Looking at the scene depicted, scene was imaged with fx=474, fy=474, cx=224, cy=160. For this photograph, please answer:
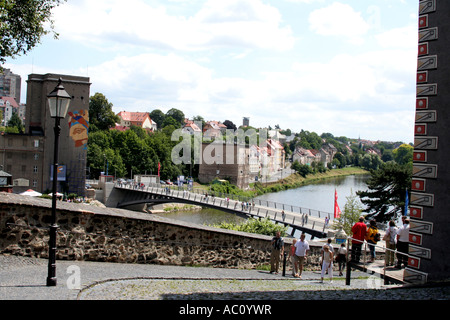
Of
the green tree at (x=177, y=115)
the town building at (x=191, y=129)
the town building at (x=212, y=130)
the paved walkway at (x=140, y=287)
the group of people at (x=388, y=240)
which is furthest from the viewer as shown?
the green tree at (x=177, y=115)

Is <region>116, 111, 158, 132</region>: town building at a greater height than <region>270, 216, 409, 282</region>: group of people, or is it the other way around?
<region>116, 111, 158, 132</region>: town building

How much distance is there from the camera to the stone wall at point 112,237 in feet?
30.1

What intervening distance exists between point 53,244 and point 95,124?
285 feet

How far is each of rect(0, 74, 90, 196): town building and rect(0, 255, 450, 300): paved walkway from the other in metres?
44.9

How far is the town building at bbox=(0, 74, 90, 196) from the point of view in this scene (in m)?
52.5

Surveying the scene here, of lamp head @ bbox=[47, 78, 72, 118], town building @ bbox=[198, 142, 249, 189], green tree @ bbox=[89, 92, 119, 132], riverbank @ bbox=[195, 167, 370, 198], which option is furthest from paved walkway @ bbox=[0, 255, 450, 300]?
green tree @ bbox=[89, 92, 119, 132]

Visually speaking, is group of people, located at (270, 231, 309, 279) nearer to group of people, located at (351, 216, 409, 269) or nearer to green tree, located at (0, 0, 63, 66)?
group of people, located at (351, 216, 409, 269)

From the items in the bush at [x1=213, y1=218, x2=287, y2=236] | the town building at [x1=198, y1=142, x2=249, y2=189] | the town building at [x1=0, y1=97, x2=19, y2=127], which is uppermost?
the town building at [x1=0, y1=97, x2=19, y2=127]

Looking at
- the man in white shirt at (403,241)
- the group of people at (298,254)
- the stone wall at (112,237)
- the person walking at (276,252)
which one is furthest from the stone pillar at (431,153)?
the stone wall at (112,237)

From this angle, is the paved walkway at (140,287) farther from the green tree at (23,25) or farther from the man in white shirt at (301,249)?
the green tree at (23,25)

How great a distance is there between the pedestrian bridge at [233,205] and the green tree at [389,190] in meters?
4.57

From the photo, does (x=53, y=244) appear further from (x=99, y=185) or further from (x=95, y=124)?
(x=95, y=124)
